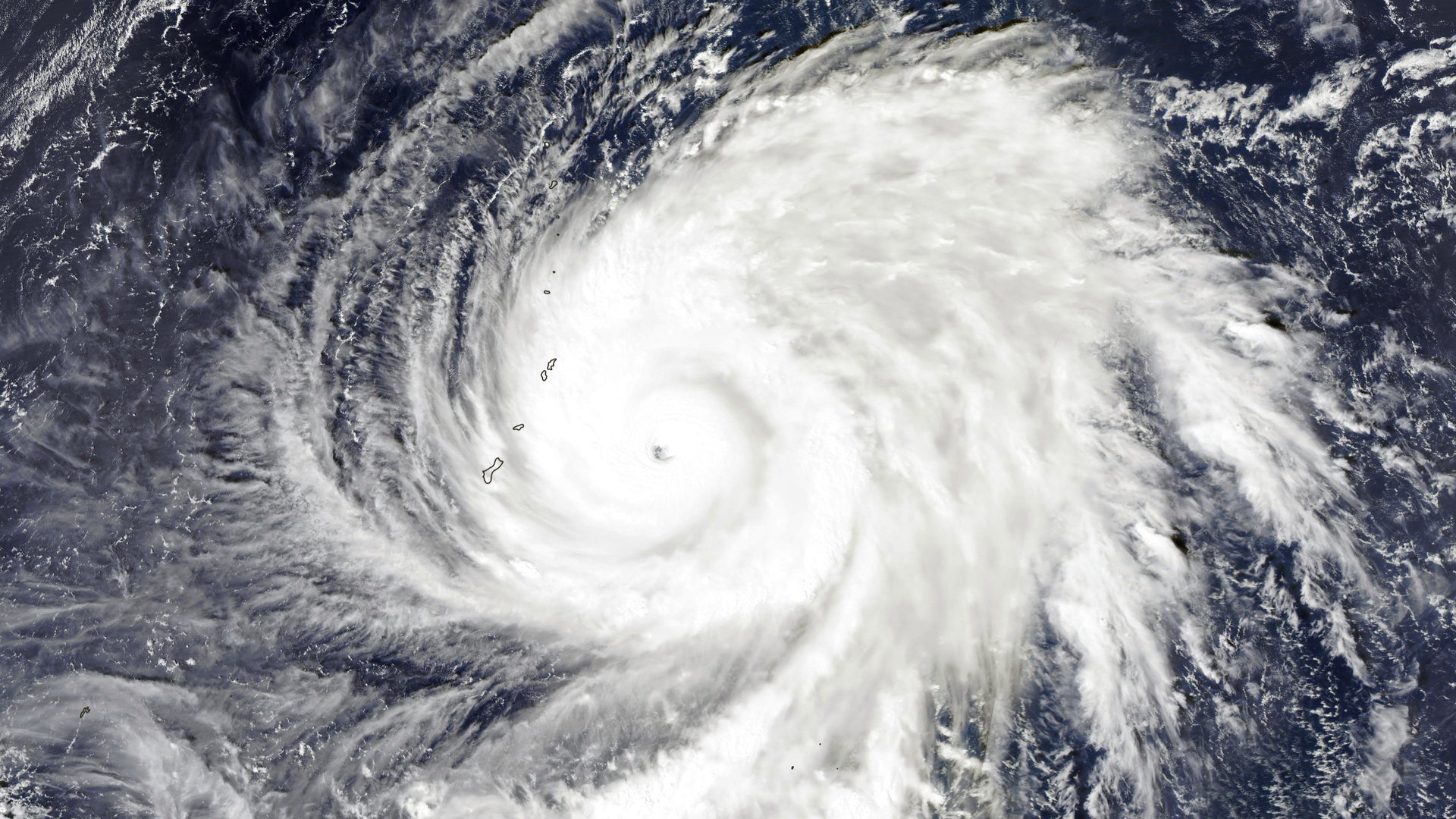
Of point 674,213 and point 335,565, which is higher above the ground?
point 674,213

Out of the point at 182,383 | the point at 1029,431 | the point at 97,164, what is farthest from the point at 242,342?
the point at 1029,431

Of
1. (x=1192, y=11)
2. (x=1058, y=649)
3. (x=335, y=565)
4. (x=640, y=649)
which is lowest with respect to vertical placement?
(x=1058, y=649)

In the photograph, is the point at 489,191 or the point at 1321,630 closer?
Answer: the point at 1321,630

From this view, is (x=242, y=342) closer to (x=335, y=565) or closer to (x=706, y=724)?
(x=335, y=565)

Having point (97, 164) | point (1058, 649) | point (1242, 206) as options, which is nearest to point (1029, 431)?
point (1058, 649)

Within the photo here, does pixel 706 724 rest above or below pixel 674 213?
below

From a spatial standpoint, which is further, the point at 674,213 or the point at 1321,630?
the point at 674,213

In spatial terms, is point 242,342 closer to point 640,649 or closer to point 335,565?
point 335,565
